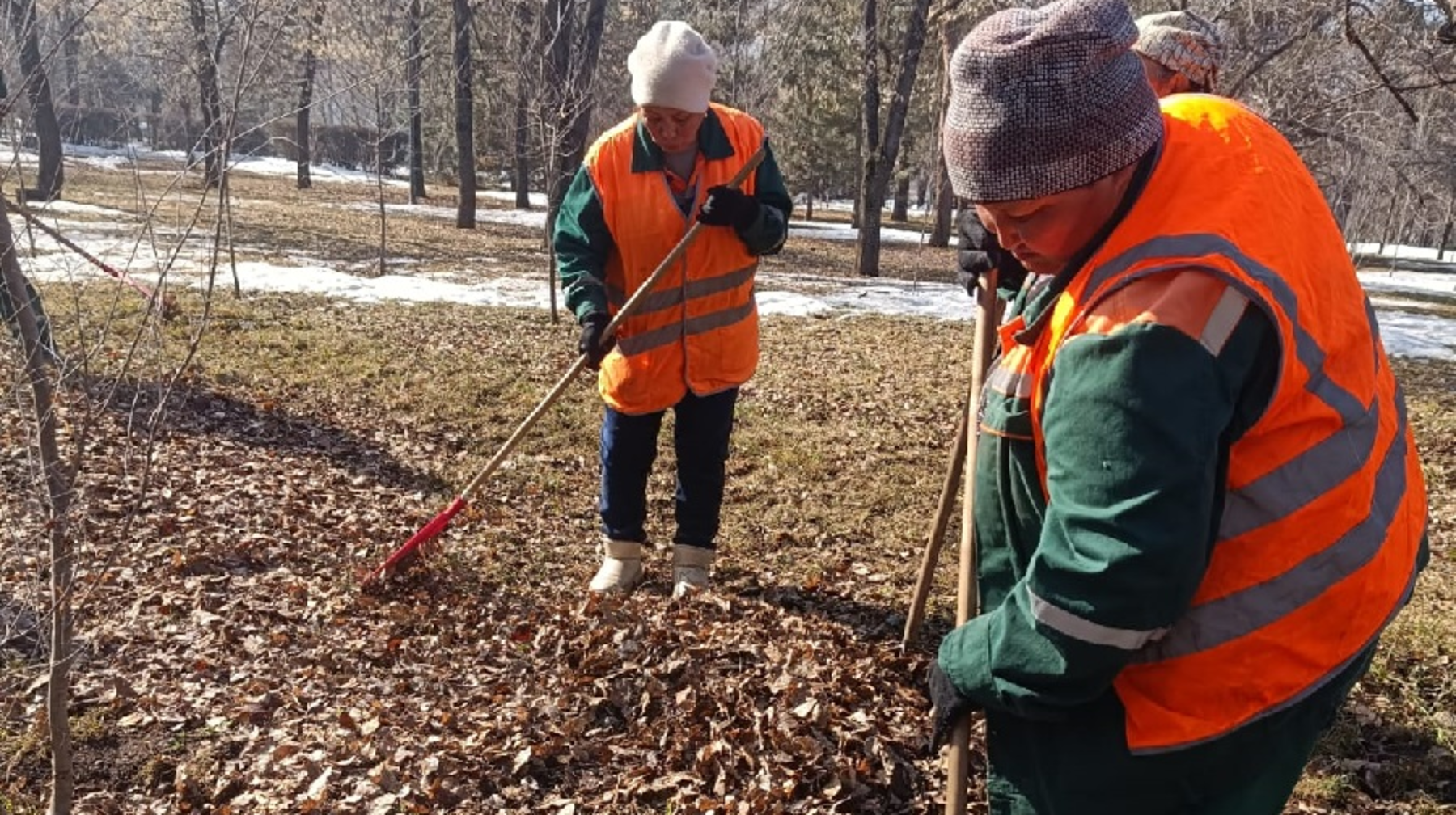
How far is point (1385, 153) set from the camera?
2153 centimetres

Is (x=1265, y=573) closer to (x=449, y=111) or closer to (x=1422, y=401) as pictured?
(x=1422, y=401)

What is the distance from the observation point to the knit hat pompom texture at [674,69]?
3629mm

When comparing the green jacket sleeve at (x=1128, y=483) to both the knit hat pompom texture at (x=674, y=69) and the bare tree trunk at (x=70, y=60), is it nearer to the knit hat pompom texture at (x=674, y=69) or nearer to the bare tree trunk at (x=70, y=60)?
the knit hat pompom texture at (x=674, y=69)

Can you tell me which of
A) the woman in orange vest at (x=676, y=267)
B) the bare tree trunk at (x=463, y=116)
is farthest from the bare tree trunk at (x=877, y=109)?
the woman in orange vest at (x=676, y=267)

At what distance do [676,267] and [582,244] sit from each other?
42cm

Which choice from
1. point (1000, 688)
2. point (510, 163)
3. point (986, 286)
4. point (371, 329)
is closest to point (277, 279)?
point (371, 329)

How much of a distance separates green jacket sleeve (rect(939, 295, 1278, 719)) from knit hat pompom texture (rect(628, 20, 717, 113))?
2566 mm

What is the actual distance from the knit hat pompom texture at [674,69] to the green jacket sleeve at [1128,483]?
101 inches

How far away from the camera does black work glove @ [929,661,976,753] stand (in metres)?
1.89

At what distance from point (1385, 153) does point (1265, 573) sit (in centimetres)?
2499

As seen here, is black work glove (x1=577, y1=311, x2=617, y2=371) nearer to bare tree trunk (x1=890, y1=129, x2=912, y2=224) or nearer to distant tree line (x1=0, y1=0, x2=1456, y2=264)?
distant tree line (x1=0, y1=0, x2=1456, y2=264)

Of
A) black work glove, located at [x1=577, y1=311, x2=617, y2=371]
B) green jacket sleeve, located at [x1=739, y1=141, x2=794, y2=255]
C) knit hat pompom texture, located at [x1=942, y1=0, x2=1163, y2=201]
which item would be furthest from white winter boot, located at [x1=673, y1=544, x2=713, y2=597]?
knit hat pompom texture, located at [x1=942, y1=0, x2=1163, y2=201]

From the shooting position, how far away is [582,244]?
413 centimetres

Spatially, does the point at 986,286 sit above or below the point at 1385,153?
below
